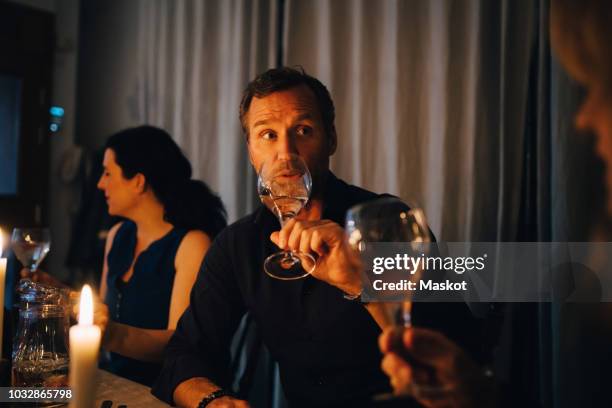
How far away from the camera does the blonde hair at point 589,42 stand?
1595mm

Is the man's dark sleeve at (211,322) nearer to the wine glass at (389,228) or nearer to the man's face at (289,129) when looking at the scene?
the man's face at (289,129)

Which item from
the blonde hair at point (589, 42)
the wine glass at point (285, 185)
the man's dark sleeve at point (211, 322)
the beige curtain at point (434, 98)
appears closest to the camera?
the wine glass at point (285, 185)

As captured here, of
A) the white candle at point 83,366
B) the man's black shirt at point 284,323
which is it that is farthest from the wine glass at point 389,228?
the man's black shirt at point 284,323

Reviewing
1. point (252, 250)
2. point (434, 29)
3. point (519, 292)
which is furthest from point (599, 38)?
point (252, 250)

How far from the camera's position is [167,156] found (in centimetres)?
198

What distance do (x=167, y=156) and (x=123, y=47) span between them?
1.97 m

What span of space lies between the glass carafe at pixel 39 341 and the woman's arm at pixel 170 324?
418 millimetres

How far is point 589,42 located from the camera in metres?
1.61

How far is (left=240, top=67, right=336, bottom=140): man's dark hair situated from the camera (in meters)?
1.44

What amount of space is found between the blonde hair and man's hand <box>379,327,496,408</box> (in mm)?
1354

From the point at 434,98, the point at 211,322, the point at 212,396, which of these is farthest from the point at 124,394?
the point at 434,98

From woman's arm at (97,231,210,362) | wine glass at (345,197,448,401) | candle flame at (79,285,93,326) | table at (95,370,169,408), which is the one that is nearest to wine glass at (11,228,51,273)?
woman's arm at (97,231,210,362)

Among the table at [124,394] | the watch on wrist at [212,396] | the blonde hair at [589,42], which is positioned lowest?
the watch on wrist at [212,396]

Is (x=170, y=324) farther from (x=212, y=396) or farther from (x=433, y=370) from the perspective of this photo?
(x=433, y=370)
